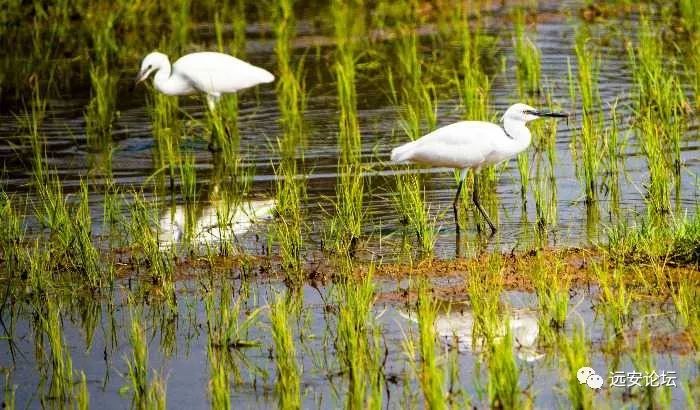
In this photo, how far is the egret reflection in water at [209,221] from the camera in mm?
8367

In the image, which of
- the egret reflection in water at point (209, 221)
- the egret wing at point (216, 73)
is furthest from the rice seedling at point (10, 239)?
the egret wing at point (216, 73)

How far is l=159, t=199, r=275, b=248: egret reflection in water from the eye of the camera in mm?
8367

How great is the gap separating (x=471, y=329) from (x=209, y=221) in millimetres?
3111

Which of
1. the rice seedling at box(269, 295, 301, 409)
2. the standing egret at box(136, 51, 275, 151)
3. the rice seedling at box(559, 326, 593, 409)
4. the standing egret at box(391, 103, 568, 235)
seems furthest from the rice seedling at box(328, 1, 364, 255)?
the rice seedling at box(559, 326, 593, 409)

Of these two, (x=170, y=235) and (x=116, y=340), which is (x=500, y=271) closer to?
(x=116, y=340)

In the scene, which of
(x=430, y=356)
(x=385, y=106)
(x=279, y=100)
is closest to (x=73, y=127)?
(x=279, y=100)

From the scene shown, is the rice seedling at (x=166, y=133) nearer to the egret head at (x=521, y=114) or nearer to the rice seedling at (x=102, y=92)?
the rice seedling at (x=102, y=92)

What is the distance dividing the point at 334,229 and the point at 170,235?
4.00 ft

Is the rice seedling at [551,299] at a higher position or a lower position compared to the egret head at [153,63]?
lower

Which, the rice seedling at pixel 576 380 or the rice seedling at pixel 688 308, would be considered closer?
the rice seedling at pixel 576 380

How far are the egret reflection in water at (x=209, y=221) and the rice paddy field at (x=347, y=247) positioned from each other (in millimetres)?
37

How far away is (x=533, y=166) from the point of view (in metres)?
10.2

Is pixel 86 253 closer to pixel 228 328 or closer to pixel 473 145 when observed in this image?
pixel 228 328

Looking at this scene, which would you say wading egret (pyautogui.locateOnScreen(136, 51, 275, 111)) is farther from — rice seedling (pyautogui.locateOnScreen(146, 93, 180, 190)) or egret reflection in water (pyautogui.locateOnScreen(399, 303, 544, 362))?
egret reflection in water (pyautogui.locateOnScreen(399, 303, 544, 362))
